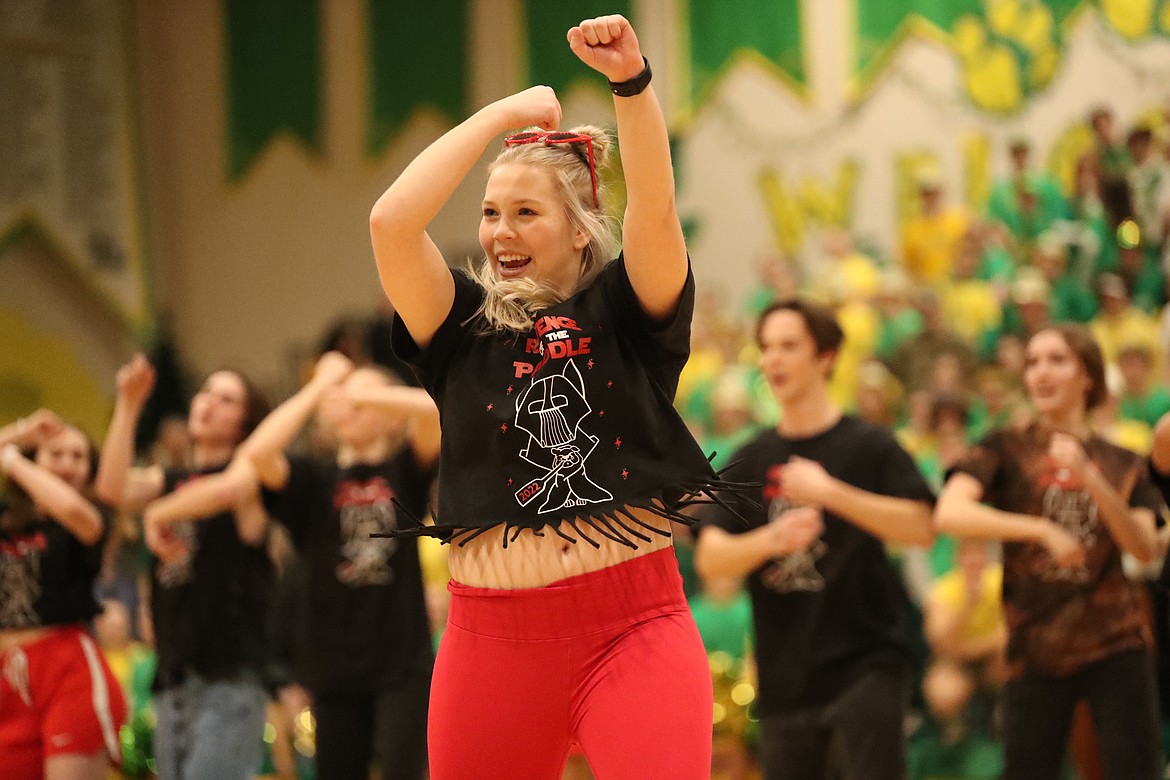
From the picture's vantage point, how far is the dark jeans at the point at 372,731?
16.3 feet

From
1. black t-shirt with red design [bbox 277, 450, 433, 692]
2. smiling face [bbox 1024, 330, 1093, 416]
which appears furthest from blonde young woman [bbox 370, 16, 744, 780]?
black t-shirt with red design [bbox 277, 450, 433, 692]

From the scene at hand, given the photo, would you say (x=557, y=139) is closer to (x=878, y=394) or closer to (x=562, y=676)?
(x=562, y=676)

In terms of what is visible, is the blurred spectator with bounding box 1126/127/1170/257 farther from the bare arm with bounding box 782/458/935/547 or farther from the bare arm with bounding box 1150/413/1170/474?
the bare arm with bounding box 782/458/935/547

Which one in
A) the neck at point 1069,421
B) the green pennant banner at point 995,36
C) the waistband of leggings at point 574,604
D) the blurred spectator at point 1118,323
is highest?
the green pennant banner at point 995,36

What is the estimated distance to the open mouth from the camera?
2.84 metres

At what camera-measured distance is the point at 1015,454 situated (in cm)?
470

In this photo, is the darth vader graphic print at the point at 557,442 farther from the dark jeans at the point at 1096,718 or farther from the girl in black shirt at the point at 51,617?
the girl in black shirt at the point at 51,617

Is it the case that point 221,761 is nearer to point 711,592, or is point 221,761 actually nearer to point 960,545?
point 711,592

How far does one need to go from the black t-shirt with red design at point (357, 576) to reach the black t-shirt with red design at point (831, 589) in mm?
1164

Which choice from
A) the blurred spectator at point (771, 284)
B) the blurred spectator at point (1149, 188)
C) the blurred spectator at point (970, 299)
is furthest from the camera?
the blurred spectator at point (771, 284)

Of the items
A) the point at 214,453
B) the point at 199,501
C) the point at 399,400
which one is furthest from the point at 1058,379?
the point at 214,453

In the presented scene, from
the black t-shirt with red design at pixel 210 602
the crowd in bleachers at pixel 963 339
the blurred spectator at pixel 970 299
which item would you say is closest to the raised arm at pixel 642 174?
the black t-shirt with red design at pixel 210 602

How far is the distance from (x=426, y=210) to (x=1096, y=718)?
2.85 m

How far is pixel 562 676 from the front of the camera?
2.66 m
